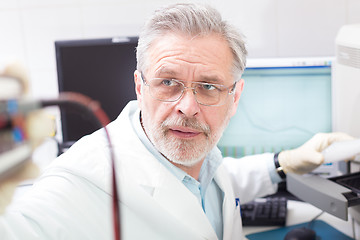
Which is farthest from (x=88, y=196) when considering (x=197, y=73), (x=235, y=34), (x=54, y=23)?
(x=54, y=23)

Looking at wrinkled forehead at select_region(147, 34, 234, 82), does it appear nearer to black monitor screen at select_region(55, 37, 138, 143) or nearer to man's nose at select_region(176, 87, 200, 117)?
man's nose at select_region(176, 87, 200, 117)

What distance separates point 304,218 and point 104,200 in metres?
0.83

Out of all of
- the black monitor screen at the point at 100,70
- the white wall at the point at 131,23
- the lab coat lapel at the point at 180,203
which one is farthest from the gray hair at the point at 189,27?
the white wall at the point at 131,23

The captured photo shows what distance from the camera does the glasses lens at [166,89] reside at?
109 centimetres

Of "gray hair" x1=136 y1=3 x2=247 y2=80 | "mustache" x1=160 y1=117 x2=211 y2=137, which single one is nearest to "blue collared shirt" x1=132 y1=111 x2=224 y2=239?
"mustache" x1=160 y1=117 x2=211 y2=137

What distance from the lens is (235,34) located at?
1166mm

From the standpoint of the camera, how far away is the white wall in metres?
1.78

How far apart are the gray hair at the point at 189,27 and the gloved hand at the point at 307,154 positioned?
1.57 feet

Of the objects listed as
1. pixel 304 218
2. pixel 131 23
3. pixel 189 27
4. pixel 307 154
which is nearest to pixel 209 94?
pixel 189 27

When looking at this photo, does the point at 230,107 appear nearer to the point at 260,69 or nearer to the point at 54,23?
the point at 260,69

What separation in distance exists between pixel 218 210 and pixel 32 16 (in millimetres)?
1365

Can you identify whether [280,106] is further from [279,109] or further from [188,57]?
[188,57]

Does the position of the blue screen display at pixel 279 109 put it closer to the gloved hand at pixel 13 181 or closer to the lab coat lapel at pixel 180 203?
the lab coat lapel at pixel 180 203

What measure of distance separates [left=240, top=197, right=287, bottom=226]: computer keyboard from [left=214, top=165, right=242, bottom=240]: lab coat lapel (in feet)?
0.65
